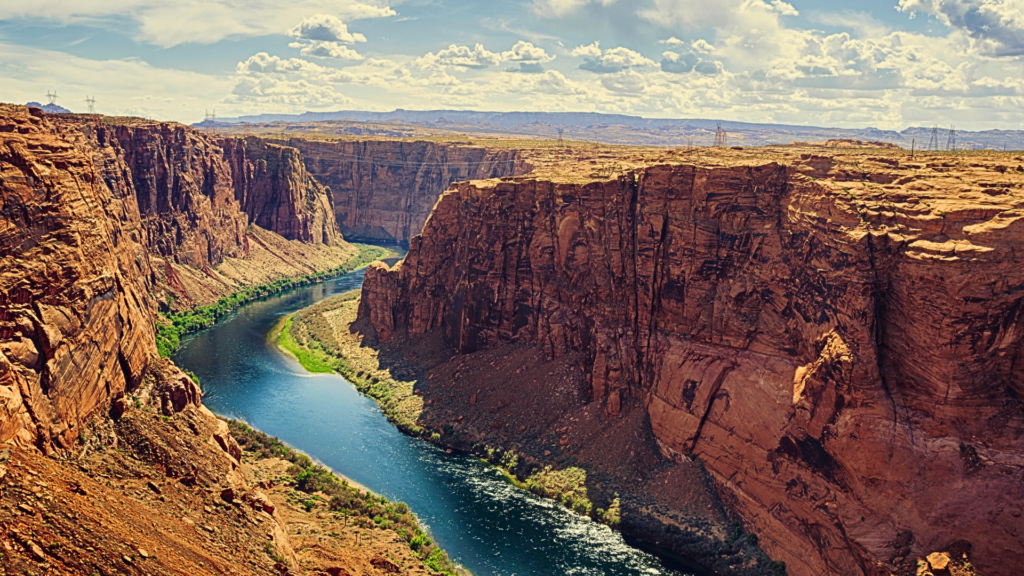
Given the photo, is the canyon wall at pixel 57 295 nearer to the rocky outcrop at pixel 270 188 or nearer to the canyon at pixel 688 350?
the canyon at pixel 688 350

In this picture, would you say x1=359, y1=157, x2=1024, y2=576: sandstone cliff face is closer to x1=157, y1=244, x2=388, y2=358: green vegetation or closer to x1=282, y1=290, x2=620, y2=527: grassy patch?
x1=282, y1=290, x2=620, y2=527: grassy patch

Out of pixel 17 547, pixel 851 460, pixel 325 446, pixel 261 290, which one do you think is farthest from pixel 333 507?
pixel 261 290

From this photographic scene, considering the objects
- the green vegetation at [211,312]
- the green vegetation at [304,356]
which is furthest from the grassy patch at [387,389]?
the green vegetation at [211,312]

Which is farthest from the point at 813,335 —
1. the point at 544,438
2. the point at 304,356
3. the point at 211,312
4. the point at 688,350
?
the point at 211,312

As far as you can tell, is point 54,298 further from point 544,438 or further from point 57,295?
point 544,438

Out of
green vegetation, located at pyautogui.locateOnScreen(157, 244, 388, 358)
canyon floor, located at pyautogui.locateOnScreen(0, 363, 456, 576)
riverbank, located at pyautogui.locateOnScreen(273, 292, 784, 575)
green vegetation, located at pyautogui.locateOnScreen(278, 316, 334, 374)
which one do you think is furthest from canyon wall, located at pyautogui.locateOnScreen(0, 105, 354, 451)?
green vegetation, located at pyautogui.locateOnScreen(157, 244, 388, 358)

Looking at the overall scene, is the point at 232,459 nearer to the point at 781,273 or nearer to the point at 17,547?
the point at 17,547
